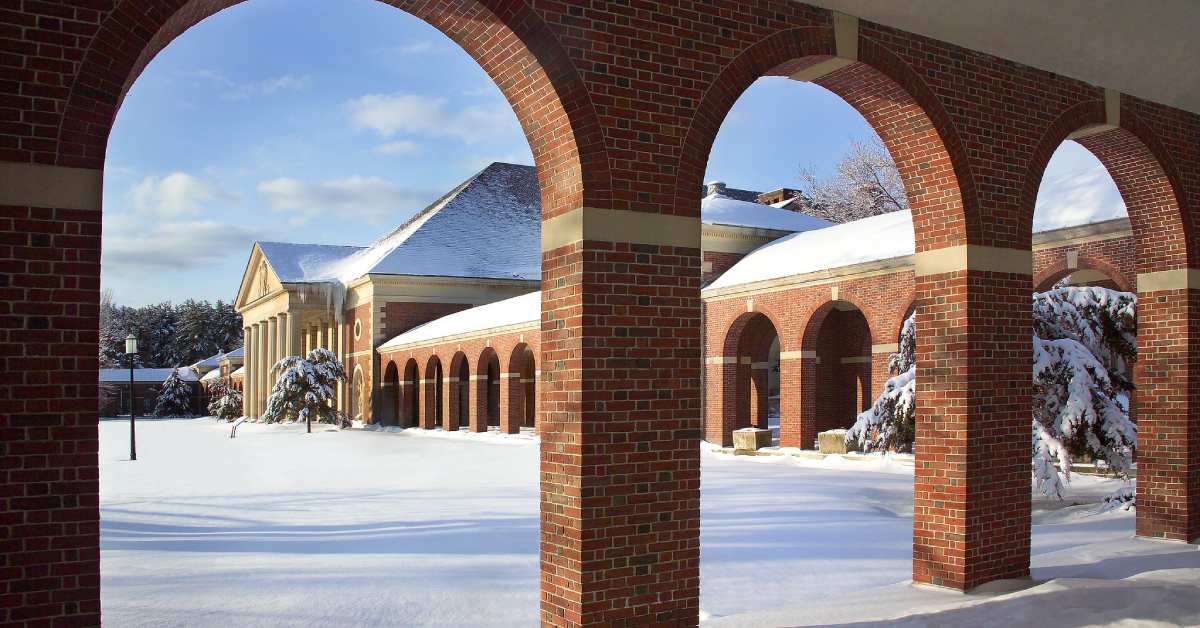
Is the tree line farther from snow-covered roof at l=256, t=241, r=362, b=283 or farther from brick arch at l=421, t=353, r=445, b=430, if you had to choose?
brick arch at l=421, t=353, r=445, b=430

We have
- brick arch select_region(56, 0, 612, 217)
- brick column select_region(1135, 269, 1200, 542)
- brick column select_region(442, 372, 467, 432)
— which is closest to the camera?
brick arch select_region(56, 0, 612, 217)

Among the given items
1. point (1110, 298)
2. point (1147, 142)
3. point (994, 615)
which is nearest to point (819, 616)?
point (994, 615)

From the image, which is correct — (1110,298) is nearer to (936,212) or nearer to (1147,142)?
(1147,142)

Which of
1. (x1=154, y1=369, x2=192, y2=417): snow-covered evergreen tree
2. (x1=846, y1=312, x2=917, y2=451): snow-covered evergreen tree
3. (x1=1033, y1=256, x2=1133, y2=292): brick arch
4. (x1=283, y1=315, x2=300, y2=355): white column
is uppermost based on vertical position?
(x1=1033, y1=256, x2=1133, y2=292): brick arch

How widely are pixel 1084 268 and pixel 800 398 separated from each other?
7.14m

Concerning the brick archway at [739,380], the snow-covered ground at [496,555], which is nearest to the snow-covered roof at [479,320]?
the brick archway at [739,380]

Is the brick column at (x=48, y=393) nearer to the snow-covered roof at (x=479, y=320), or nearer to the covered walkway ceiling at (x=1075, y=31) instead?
the covered walkway ceiling at (x=1075, y=31)

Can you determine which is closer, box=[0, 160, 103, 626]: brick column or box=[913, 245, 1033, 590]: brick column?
box=[0, 160, 103, 626]: brick column

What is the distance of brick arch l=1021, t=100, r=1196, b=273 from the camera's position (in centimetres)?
945

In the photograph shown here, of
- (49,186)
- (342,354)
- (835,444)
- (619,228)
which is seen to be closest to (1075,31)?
(619,228)

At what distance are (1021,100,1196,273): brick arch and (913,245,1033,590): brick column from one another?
1.87m

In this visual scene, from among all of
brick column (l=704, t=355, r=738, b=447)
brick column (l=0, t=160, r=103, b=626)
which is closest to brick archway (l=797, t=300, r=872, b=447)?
brick column (l=704, t=355, r=738, b=447)

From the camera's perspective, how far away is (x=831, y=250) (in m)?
24.0

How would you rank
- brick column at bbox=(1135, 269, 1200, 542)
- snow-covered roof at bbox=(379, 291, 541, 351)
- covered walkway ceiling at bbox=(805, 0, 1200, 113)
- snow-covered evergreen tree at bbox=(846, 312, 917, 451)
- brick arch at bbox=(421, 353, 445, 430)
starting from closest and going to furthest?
covered walkway ceiling at bbox=(805, 0, 1200, 113) < brick column at bbox=(1135, 269, 1200, 542) < snow-covered evergreen tree at bbox=(846, 312, 917, 451) < snow-covered roof at bbox=(379, 291, 541, 351) < brick arch at bbox=(421, 353, 445, 430)
